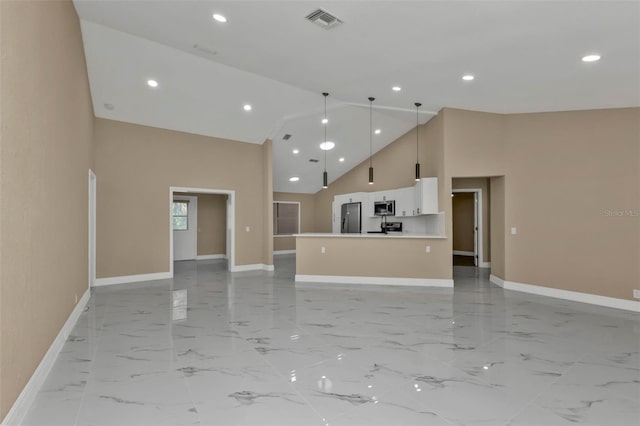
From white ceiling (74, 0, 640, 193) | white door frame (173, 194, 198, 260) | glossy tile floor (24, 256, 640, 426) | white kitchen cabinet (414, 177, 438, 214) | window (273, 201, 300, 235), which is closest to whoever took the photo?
glossy tile floor (24, 256, 640, 426)

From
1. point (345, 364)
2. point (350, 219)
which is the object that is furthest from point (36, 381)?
point (350, 219)

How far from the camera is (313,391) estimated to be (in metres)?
2.46

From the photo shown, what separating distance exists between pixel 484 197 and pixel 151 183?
7.57 meters

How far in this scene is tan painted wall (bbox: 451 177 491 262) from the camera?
805 centimetres

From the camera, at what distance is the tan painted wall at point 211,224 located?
35.4 feet

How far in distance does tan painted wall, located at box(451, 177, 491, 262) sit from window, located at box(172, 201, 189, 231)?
7644 millimetres

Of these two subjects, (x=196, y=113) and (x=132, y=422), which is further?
(x=196, y=113)

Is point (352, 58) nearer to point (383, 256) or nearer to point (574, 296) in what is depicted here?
point (383, 256)

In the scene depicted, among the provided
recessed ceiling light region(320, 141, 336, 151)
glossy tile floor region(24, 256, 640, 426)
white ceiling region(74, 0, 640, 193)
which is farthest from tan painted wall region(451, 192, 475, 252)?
glossy tile floor region(24, 256, 640, 426)

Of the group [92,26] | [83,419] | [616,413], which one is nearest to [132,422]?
[83,419]

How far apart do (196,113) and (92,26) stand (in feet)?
8.06

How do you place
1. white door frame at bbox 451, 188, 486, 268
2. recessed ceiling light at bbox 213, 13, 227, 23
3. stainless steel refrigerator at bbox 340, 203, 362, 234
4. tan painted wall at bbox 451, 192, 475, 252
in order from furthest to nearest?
1. tan painted wall at bbox 451, 192, 475, 252
2. stainless steel refrigerator at bbox 340, 203, 362, 234
3. white door frame at bbox 451, 188, 486, 268
4. recessed ceiling light at bbox 213, 13, 227, 23

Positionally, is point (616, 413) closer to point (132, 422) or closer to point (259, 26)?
point (132, 422)

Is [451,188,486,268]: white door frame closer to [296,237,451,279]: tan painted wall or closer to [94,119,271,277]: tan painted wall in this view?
[296,237,451,279]: tan painted wall
